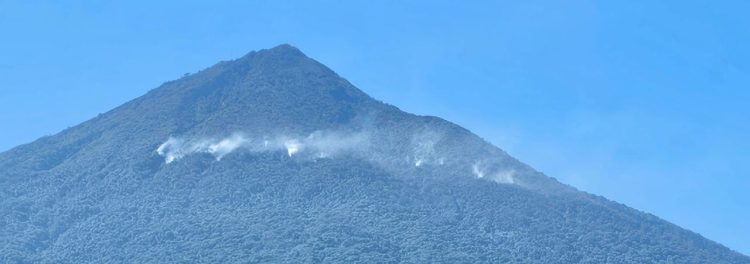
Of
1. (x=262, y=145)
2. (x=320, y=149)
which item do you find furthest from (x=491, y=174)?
(x=262, y=145)

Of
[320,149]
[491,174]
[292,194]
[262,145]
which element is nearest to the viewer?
[292,194]

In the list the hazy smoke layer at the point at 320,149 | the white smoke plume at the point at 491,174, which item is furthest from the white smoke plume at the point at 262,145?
the white smoke plume at the point at 491,174

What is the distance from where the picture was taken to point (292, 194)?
9100 centimetres

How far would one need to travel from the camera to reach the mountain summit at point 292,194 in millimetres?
83750

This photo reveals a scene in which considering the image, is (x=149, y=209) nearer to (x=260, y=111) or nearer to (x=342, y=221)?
(x=342, y=221)

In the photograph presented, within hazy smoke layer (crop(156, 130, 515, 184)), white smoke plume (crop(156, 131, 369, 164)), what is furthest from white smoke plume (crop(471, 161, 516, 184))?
white smoke plume (crop(156, 131, 369, 164))

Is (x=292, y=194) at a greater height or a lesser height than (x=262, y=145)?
lesser

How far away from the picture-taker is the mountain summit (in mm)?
83750

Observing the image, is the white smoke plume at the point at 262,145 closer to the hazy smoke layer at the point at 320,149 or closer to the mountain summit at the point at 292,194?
the hazy smoke layer at the point at 320,149

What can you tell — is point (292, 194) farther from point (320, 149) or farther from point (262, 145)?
point (262, 145)

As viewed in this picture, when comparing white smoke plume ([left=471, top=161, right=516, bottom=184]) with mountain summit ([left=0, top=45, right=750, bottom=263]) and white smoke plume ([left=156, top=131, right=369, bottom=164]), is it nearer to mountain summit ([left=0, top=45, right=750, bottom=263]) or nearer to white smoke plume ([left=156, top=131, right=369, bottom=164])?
mountain summit ([left=0, top=45, right=750, bottom=263])

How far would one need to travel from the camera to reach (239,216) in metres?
87.2

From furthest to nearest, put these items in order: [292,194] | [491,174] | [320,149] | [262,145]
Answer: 1. [320,149]
2. [262,145]
3. [491,174]
4. [292,194]

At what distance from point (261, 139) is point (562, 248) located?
845 inches
